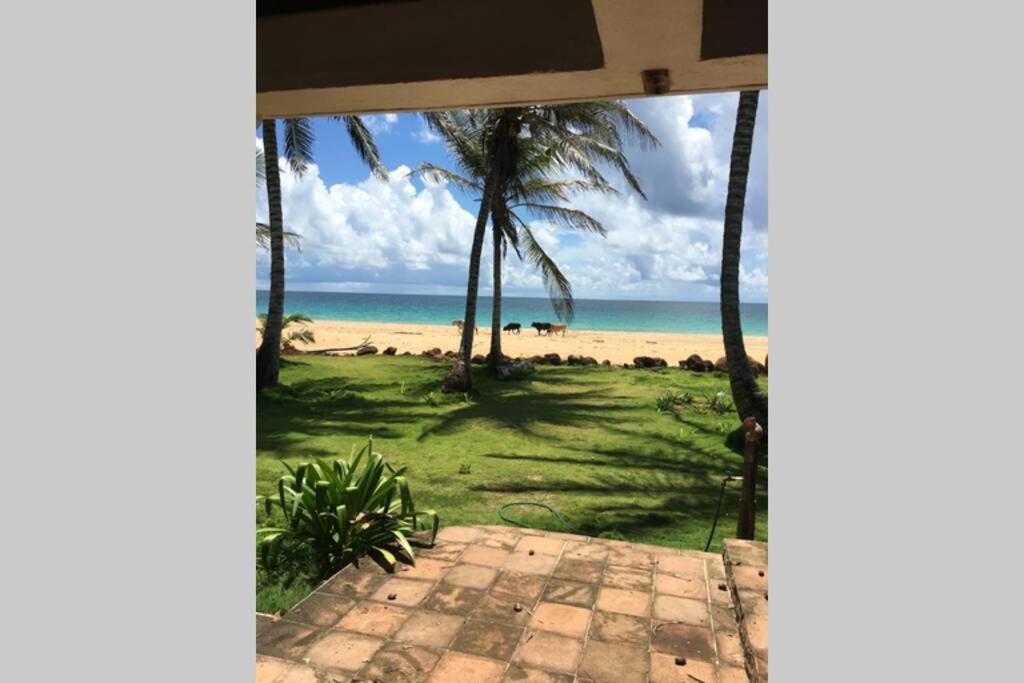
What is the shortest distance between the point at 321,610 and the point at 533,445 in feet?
16.7

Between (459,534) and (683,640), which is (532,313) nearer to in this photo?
(459,534)

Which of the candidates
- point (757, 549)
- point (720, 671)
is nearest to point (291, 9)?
point (720, 671)

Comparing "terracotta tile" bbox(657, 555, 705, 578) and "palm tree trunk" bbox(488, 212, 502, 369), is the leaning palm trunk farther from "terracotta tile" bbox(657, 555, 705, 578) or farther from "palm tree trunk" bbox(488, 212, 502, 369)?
"terracotta tile" bbox(657, 555, 705, 578)

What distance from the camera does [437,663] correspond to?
270cm

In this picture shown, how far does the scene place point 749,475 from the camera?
13.2 feet

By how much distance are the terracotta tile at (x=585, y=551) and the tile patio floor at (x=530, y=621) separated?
0.01 meters

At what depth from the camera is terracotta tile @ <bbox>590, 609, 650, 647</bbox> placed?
293cm

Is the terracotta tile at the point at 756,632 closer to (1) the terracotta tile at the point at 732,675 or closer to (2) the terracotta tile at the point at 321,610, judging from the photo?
(1) the terracotta tile at the point at 732,675

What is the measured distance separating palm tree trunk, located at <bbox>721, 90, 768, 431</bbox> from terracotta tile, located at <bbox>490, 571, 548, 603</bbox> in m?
4.70

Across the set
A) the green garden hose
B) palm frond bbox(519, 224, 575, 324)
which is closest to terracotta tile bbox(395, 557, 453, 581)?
the green garden hose

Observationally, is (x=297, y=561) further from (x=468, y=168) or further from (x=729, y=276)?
(x=468, y=168)

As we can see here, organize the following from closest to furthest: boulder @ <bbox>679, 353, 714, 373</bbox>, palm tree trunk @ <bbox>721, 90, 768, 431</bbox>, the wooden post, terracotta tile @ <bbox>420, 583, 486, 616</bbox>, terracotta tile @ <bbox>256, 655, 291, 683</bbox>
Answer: terracotta tile @ <bbox>256, 655, 291, 683</bbox> < terracotta tile @ <bbox>420, 583, 486, 616</bbox> < the wooden post < palm tree trunk @ <bbox>721, 90, 768, 431</bbox> < boulder @ <bbox>679, 353, 714, 373</bbox>

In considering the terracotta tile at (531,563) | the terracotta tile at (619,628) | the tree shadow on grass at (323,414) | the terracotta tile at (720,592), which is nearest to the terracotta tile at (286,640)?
the terracotta tile at (531,563)

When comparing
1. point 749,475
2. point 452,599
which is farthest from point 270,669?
point 749,475
